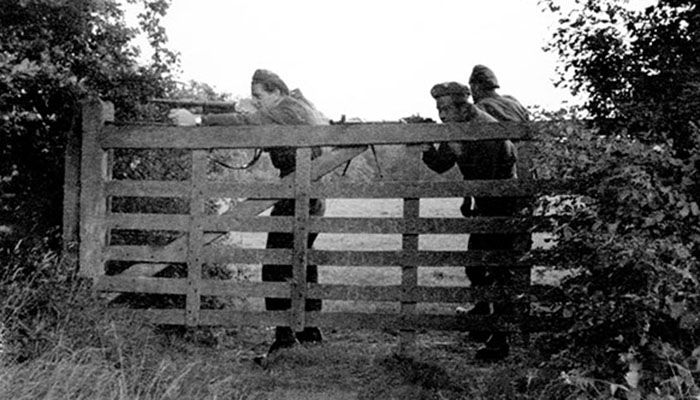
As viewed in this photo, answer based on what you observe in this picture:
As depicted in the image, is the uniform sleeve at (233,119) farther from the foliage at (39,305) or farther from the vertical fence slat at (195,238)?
the foliage at (39,305)

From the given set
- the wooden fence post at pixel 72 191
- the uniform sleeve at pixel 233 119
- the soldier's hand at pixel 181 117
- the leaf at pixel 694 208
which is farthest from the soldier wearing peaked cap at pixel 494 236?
the wooden fence post at pixel 72 191

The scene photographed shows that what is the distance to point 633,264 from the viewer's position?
423 cm

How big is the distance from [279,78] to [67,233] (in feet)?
8.66

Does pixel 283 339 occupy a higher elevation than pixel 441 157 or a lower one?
lower

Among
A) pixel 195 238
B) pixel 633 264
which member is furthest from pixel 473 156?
pixel 633 264

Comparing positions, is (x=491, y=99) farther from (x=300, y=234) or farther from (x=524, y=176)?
(x=300, y=234)

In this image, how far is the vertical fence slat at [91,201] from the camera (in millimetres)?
7367

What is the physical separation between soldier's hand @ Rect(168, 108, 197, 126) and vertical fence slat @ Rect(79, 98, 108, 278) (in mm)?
1151

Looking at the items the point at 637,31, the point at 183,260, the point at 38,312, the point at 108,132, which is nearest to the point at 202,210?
the point at 183,260

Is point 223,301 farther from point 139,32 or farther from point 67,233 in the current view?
point 139,32

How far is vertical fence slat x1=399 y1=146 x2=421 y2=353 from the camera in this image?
696 cm

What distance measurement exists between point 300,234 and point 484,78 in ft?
9.06

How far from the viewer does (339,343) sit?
788 centimetres

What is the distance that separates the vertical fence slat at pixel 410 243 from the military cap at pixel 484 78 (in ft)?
5.80
